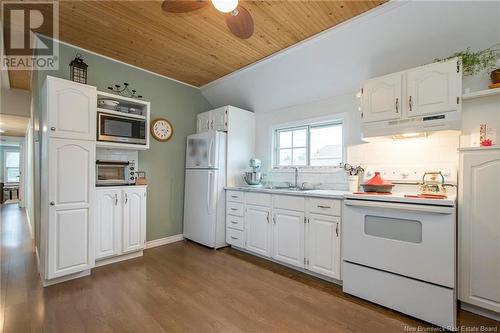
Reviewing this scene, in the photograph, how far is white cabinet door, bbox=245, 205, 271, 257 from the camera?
3109 millimetres

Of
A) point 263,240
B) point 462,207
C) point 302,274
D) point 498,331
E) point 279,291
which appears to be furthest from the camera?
point 263,240

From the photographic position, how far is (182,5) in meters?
1.71

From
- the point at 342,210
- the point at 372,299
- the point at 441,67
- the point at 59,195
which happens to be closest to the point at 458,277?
the point at 372,299

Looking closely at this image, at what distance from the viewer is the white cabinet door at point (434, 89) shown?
202 cm

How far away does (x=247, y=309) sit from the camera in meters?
2.05

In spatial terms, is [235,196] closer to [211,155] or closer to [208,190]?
[208,190]

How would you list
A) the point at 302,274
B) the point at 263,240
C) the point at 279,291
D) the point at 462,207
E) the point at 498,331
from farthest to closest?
the point at 263,240 → the point at 302,274 → the point at 279,291 → the point at 462,207 → the point at 498,331

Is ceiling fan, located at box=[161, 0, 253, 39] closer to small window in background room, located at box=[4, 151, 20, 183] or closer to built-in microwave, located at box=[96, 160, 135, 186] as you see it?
built-in microwave, located at box=[96, 160, 135, 186]

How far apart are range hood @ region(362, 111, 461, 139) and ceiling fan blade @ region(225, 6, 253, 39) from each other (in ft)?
5.11

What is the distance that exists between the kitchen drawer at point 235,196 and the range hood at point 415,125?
1.81 metres

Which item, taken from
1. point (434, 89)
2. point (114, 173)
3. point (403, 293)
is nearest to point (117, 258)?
point (114, 173)

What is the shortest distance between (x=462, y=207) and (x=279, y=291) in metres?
1.79

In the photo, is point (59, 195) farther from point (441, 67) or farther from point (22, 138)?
point (22, 138)

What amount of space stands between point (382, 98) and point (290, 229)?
1738 millimetres
